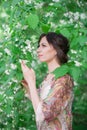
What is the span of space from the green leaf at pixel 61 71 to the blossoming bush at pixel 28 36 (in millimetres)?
38

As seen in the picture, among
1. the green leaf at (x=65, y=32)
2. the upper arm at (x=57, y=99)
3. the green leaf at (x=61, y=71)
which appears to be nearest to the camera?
the green leaf at (x=61, y=71)

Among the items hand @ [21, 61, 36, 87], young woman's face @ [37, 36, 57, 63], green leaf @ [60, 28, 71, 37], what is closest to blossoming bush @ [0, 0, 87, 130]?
green leaf @ [60, 28, 71, 37]

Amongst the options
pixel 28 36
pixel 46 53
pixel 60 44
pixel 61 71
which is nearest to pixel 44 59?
pixel 46 53

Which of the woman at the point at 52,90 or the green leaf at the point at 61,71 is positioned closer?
the green leaf at the point at 61,71

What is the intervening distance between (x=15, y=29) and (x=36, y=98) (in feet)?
3.37

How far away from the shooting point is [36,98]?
2.99 meters

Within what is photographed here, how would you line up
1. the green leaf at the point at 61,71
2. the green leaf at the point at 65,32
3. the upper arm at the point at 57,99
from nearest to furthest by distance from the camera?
the green leaf at the point at 61,71, the upper arm at the point at 57,99, the green leaf at the point at 65,32

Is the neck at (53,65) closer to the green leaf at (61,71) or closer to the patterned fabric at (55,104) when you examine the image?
the patterned fabric at (55,104)

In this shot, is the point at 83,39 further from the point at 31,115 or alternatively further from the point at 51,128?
the point at 31,115

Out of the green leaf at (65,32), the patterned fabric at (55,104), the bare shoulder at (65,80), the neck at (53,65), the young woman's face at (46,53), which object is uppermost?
the green leaf at (65,32)

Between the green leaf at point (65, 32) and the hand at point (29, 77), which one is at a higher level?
the green leaf at point (65, 32)

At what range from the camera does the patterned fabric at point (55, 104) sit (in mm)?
3021

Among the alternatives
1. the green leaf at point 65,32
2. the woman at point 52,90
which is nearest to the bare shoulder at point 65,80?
the woman at point 52,90

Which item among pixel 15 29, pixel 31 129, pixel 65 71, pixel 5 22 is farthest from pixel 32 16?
pixel 31 129
